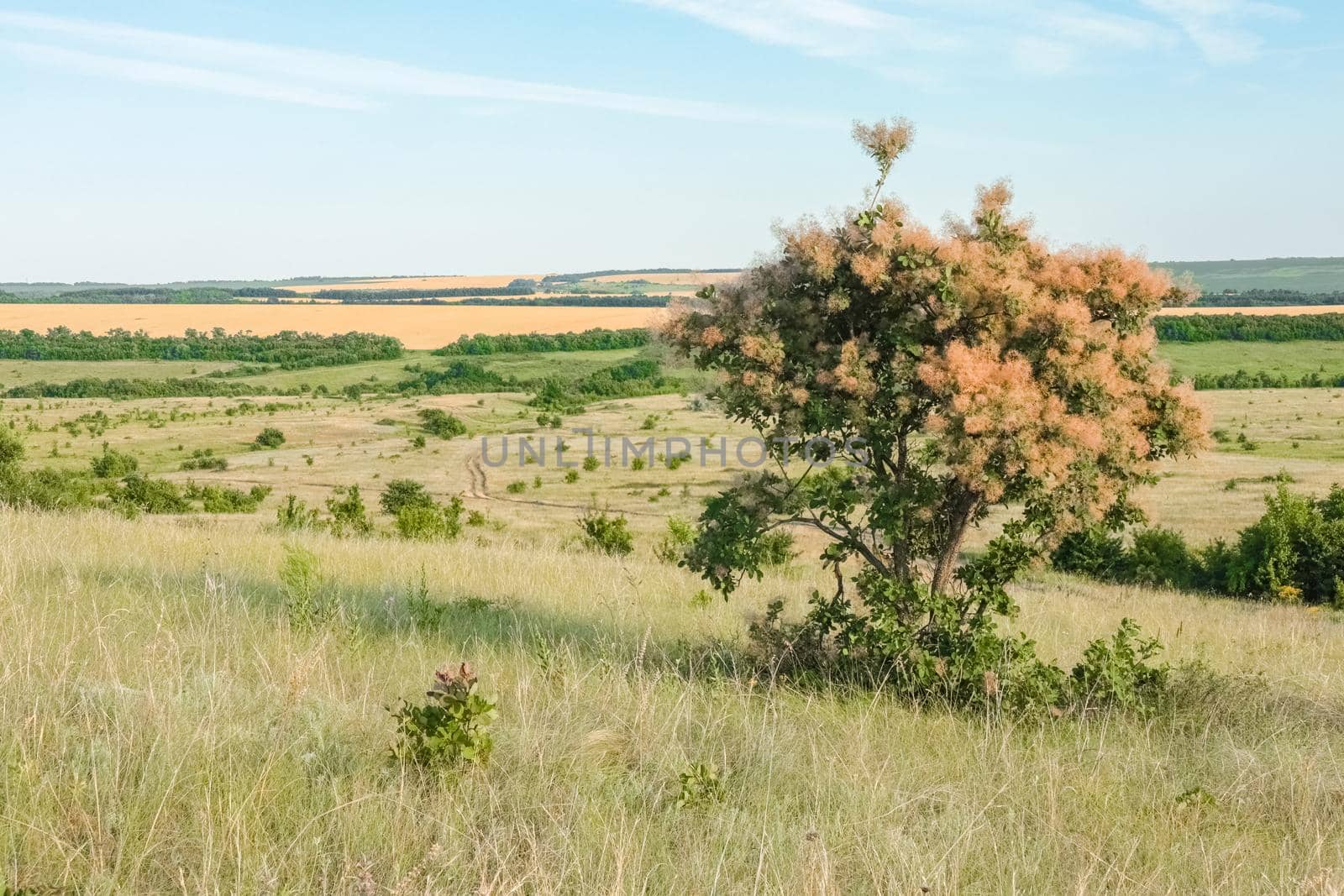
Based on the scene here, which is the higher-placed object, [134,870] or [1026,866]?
[134,870]

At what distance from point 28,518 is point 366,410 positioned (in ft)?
313

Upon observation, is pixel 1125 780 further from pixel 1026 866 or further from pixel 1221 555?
pixel 1221 555

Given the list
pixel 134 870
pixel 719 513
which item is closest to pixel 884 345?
pixel 719 513

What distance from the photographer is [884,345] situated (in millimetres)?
7055

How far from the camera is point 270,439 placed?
3273 inches

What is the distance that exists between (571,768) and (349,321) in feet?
634

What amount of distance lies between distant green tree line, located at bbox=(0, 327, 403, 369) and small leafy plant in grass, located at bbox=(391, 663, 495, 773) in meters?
155

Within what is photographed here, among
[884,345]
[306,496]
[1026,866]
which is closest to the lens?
[1026,866]

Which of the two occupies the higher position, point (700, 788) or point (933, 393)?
point (933, 393)

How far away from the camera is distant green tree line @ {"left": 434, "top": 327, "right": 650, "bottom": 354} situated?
6073 inches

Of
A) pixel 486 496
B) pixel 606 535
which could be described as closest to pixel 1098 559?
Answer: pixel 606 535

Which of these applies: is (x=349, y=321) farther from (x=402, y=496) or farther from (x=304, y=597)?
(x=304, y=597)

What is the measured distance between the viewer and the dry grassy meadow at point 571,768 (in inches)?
143

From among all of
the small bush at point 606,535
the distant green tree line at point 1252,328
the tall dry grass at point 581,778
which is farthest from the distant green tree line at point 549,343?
the tall dry grass at point 581,778
